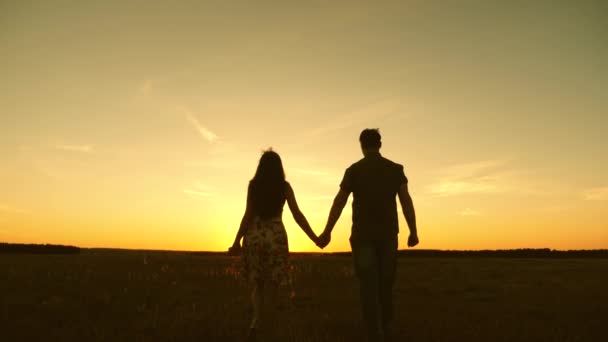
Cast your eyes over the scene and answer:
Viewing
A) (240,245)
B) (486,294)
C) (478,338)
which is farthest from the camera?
(486,294)

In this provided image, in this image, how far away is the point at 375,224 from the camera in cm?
636

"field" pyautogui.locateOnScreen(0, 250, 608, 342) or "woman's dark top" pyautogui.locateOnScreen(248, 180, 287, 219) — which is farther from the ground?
"woman's dark top" pyautogui.locateOnScreen(248, 180, 287, 219)

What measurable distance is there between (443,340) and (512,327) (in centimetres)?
230

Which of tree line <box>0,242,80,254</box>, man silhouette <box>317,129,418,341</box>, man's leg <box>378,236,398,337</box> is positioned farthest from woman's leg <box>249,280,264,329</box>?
tree line <box>0,242,80,254</box>

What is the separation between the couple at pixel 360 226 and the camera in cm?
632

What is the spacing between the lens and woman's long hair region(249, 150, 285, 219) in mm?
6938

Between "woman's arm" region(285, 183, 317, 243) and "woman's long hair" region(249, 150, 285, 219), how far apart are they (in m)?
0.14

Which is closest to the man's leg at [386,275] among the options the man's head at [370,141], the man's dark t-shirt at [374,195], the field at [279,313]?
the man's dark t-shirt at [374,195]

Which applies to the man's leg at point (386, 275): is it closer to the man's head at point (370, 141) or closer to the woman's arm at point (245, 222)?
the man's head at point (370, 141)

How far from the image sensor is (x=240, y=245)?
23.9 feet

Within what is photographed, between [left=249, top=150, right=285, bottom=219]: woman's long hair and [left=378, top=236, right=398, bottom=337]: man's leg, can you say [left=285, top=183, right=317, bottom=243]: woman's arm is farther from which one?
[left=378, top=236, right=398, bottom=337]: man's leg

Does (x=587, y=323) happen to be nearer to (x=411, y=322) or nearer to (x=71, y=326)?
(x=411, y=322)

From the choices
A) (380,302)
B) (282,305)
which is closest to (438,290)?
(282,305)

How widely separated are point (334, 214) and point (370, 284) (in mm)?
1224
